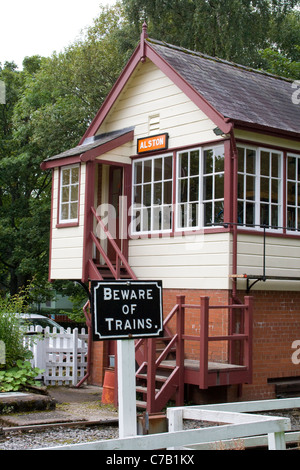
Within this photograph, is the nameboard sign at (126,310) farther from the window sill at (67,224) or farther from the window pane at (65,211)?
the window pane at (65,211)

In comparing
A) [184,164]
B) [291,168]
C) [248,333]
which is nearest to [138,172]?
[184,164]

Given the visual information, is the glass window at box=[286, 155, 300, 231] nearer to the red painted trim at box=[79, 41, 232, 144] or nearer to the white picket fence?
the red painted trim at box=[79, 41, 232, 144]

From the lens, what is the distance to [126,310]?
5875 mm

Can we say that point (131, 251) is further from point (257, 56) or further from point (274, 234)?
point (257, 56)

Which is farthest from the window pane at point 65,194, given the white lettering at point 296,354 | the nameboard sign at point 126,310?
the nameboard sign at point 126,310

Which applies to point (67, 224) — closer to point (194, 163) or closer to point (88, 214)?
point (88, 214)

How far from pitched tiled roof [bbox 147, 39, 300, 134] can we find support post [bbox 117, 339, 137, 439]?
7096 mm

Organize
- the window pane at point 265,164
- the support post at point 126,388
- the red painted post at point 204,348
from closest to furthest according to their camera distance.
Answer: the support post at point 126,388
the red painted post at point 204,348
the window pane at point 265,164

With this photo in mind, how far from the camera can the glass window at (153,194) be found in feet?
45.3

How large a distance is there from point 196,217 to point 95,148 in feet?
8.62

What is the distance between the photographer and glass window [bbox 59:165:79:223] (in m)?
14.5

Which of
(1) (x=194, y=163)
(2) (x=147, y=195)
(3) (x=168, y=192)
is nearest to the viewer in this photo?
(1) (x=194, y=163)

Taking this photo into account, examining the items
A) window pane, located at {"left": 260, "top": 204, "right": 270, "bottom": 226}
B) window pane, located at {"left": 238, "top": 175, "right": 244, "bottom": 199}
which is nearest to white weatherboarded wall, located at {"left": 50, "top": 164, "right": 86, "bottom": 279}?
window pane, located at {"left": 238, "top": 175, "right": 244, "bottom": 199}

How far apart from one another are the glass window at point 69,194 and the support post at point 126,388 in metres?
8.75
